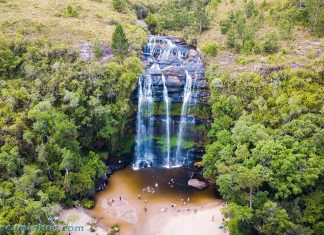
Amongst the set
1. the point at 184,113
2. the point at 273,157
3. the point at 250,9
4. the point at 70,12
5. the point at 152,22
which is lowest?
the point at 184,113

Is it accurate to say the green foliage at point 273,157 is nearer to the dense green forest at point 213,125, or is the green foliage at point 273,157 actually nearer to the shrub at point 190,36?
the dense green forest at point 213,125

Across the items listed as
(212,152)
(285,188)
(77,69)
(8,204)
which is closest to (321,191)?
(285,188)

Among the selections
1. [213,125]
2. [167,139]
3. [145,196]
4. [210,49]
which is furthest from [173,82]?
[145,196]

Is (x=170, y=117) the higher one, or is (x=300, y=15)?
(x=300, y=15)

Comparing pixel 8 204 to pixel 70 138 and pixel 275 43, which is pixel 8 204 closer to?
pixel 70 138

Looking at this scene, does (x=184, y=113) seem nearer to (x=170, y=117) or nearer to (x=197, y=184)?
(x=170, y=117)

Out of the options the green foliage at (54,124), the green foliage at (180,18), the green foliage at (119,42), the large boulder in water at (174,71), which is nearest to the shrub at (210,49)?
the large boulder in water at (174,71)

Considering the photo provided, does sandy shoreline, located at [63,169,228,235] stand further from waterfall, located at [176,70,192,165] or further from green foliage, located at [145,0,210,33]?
green foliage, located at [145,0,210,33]
